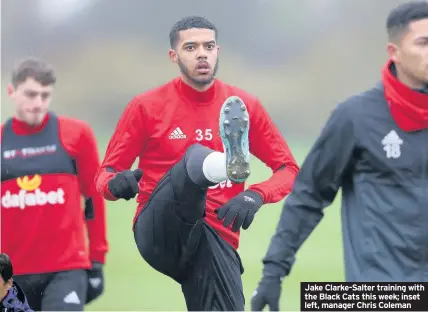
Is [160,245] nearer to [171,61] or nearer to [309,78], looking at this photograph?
[171,61]

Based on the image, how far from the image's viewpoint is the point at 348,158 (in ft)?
14.3

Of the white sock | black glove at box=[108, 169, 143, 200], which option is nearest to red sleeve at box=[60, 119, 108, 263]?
black glove at box=[108, 169, 143, 200]

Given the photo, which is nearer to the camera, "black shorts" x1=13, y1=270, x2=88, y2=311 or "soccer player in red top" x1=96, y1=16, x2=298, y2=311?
"soccer player in red top" x1=96, y1=16, x2=298, y2=311

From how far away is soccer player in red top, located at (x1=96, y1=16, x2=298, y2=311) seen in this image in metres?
4.97

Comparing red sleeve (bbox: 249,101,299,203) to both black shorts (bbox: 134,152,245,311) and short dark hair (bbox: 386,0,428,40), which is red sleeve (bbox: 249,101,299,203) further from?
short dark hair (bbox: 386,0,428,40)

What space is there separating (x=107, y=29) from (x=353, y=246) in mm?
2240

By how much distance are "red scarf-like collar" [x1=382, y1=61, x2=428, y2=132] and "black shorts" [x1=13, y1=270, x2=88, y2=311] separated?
79.8 inches

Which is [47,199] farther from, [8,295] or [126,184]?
[8,295]

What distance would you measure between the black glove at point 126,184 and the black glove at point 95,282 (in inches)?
41.7

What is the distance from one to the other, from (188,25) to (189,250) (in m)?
1.10

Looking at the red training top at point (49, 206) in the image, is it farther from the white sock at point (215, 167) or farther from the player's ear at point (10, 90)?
the white sock at point (215, 167)

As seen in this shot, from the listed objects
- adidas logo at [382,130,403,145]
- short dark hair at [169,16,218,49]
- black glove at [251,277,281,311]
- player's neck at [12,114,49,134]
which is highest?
short dark hair at [169,16,218,49]

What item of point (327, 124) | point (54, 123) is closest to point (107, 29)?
point (54, 123)

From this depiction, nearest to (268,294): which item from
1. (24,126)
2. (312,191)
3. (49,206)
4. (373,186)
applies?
(312,191)
